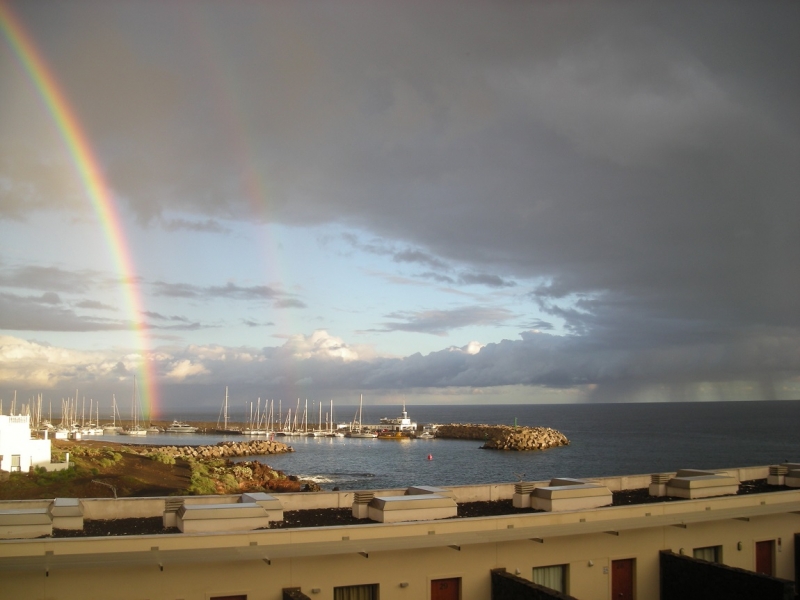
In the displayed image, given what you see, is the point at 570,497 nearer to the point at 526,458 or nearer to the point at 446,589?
the point at 446,589

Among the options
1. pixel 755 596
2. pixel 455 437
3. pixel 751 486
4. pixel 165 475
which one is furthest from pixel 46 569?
pixel 455 437

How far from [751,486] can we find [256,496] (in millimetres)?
15577

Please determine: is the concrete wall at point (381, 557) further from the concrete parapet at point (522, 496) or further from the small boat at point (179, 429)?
the small boat at point (179, 429)

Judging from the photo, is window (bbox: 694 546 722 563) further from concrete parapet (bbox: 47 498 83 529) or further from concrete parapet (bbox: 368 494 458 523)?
concrete parapet (bbox: 47 498 83 529)

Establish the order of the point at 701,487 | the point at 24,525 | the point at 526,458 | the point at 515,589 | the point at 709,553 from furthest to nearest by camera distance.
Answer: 1. the point at 526,458
2. the point at 701,487
3. the point at 709,553
4. the point at 515,589
5. the point at 24,525

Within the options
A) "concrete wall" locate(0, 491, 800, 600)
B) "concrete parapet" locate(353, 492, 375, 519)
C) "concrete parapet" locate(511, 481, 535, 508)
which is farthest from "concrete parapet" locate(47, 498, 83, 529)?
"concrete parapet" locate(511, 481, 535, 508)

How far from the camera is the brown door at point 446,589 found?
12.8 m

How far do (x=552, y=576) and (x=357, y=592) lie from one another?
4.44 m

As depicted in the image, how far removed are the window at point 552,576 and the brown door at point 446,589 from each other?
75.5 inches

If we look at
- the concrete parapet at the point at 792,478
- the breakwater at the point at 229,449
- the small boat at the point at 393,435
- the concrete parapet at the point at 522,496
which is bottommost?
the small boat at the point at 393,435

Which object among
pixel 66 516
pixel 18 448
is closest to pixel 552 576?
pixel 66 516

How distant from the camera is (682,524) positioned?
50.3ft

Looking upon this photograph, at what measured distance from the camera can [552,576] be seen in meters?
14.1

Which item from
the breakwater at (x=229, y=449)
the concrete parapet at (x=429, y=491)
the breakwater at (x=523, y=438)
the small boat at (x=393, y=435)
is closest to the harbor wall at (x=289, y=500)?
the concrete parapet at (x=429, y=491)
